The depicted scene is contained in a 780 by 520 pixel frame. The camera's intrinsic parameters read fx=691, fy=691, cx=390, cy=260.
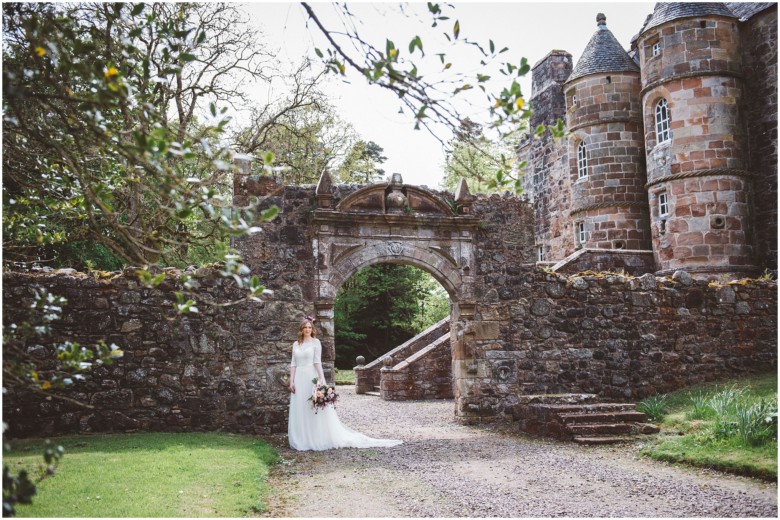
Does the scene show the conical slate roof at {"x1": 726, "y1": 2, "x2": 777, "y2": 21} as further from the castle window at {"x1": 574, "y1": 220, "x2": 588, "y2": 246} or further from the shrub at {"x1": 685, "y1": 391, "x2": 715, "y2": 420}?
the shrub at {"x1": 685, "y1": 391, "x2": 715, "y2": 420}

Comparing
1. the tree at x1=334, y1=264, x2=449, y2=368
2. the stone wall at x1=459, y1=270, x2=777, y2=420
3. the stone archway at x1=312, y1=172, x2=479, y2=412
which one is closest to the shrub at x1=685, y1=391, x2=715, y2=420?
the stone wall at x1=459, y1=270, x2=777, y2=420

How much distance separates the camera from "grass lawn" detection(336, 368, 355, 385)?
2455 cm

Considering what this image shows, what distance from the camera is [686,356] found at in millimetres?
13086

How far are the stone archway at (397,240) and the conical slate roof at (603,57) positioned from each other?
10.6 metres

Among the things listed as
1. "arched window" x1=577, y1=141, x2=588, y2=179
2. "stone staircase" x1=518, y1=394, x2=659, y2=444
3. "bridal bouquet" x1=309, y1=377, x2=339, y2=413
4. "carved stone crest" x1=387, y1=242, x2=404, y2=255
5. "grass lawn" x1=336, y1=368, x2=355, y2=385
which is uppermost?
"arched window" x1=577, y1=141, x2=588, y2=179

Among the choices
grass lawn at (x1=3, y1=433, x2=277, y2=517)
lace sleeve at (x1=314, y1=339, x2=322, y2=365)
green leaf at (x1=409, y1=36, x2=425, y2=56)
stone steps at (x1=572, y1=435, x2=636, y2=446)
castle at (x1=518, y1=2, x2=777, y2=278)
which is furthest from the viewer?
castle at (x1=518, y1=2, x2=777, y2=278)

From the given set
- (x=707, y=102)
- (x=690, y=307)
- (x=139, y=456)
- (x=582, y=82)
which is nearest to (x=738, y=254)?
(x=707, y=102)

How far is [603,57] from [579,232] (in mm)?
5283

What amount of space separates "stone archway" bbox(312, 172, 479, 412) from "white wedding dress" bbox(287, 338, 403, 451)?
1.09 meters

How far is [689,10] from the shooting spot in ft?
57.5

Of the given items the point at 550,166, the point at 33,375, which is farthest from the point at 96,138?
the point at 550,166

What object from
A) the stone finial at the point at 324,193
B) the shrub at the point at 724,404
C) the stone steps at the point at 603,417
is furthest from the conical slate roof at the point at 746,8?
the stone finial at the point at 324,193

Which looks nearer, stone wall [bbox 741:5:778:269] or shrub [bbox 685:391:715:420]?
shrub [bbox 685:391:715:420]

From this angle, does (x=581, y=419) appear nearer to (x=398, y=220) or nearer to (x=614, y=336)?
(x=614, y=336)
